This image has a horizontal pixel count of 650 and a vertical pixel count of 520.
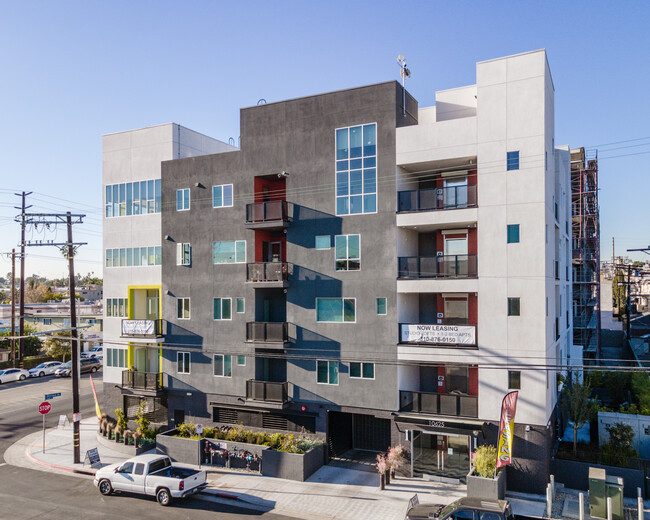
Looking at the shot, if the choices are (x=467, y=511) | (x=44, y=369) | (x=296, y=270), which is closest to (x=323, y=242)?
(x=296, y=270)

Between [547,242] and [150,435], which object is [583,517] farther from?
[150,435]

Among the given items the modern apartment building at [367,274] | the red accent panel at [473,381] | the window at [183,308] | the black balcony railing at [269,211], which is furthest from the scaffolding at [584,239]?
the window at [183,308]

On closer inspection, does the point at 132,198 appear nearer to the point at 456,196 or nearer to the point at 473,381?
the point at 456,196

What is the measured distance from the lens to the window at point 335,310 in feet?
79.3

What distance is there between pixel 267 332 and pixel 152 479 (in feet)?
28.1

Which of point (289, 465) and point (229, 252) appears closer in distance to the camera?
point (289, 465)

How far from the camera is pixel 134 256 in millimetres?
30859

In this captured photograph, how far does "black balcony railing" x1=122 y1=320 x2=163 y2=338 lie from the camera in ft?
94.2

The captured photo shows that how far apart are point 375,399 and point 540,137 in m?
13.8

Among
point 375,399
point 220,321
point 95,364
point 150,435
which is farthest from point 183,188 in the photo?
point 95,364

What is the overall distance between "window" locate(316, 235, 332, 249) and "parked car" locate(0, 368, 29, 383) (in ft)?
132

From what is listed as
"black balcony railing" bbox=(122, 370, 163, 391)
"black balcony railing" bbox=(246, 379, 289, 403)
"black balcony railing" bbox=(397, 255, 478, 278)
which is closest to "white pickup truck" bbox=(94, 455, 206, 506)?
"black balcony railing" bbox=(246, 379, 289, 403)

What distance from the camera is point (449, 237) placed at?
23.9 m

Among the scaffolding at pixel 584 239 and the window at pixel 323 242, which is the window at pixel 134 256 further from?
the scaffolding at pixel 584 239
